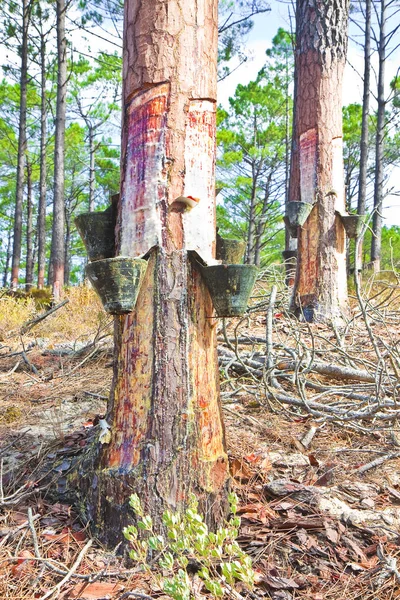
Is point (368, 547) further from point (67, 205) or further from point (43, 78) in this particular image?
point (67, 205)

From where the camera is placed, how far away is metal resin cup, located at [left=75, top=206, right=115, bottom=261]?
71.0 inches

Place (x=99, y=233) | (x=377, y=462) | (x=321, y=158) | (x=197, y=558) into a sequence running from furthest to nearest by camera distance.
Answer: (x=321, y=158) < (x=377, y=462) < (x=99, y=233) < (x=197, y=558)

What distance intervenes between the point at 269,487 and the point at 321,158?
342 cm

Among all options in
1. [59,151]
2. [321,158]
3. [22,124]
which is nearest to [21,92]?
[22,124]

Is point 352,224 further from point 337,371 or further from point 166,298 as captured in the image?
point 166,298

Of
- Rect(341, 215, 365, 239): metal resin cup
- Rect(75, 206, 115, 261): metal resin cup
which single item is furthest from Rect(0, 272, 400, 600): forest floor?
Rect(341, 215, 365, 239): metal resin cup

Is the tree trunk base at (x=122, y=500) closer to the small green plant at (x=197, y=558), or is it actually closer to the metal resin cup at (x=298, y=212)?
the small green plant at (x=197, y=558)

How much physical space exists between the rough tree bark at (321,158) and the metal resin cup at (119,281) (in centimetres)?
304

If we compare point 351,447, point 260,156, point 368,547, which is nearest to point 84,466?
point 368,547

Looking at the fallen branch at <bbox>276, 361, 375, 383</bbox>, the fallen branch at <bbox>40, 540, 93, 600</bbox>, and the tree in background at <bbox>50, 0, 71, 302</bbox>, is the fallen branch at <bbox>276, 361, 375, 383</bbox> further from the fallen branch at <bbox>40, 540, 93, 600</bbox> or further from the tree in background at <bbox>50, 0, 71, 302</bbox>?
the tree in background at <bbox>50, 0, 71, 302</bbox>

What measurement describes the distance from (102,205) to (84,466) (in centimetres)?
2553

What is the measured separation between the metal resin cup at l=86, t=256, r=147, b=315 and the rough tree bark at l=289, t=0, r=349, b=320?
120 inches

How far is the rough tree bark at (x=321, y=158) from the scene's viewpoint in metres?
4.42

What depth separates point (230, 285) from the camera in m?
1.61
